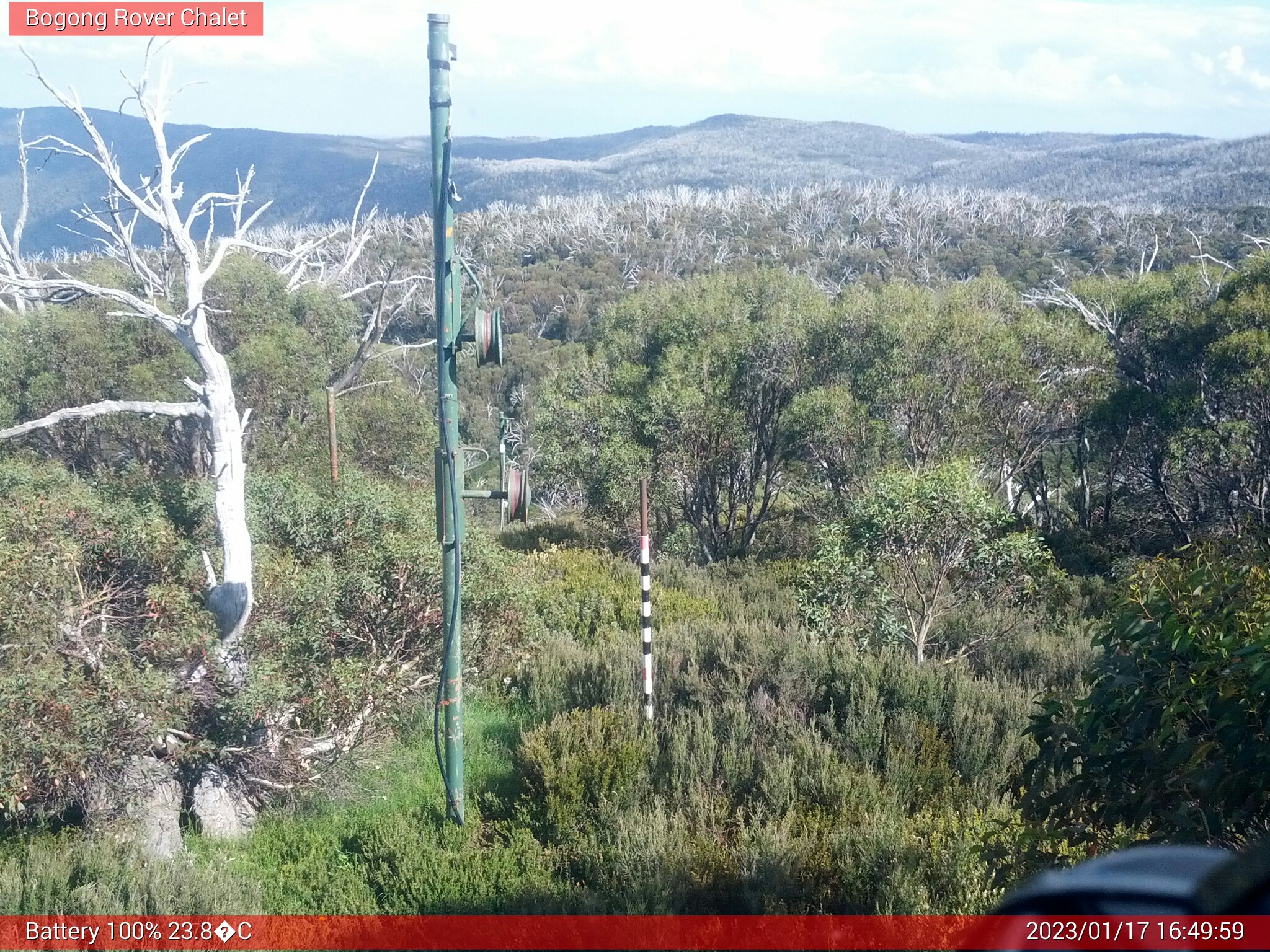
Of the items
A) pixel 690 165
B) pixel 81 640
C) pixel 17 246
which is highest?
pixel 690 165

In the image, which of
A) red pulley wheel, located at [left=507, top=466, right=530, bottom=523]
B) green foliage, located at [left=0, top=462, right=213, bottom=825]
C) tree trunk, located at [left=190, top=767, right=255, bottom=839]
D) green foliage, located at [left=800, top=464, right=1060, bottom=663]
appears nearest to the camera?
green foliage, located at [left=0, top=462, right=213, bottom=825]

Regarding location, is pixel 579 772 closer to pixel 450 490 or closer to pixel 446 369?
pixel 450 490

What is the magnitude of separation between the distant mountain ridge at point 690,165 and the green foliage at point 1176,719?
57.6 meters

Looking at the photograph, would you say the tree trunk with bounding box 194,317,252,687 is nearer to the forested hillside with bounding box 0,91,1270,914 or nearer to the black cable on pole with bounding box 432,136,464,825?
the forested hillside with bounding box 0,91,1270,914

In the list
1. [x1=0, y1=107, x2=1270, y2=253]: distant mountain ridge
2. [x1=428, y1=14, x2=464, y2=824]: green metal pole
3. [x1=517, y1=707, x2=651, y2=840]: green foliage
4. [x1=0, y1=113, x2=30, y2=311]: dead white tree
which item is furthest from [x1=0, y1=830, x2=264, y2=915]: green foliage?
[x1=0, y1=107, x2=1270, y2=253]: distant mountain ridge

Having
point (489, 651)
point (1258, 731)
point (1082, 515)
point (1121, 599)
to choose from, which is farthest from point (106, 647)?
point (1082, 515)

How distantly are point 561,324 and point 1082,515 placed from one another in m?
30.9

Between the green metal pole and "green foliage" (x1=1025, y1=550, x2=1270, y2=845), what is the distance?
3.38 meters

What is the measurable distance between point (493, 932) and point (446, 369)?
3.00 m

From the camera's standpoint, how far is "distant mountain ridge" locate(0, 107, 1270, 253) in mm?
75812

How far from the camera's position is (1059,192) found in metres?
90.4

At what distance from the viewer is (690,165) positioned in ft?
460

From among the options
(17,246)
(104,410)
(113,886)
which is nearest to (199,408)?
(104,410)

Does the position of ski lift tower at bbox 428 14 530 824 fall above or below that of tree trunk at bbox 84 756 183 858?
above
